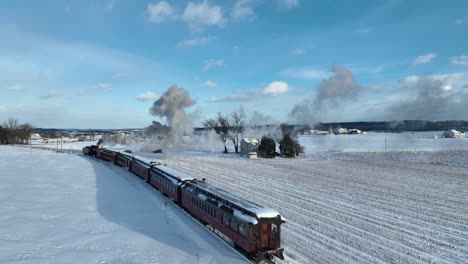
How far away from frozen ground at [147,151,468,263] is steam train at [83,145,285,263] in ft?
6.71

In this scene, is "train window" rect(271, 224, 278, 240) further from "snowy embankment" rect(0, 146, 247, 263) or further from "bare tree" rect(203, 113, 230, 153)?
"bare tree" rect(203, 113, 230, 153)

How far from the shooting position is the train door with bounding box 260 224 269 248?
45.6 feet

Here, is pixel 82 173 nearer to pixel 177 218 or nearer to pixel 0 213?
pixel 0 213

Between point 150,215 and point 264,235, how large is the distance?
34.5 ft

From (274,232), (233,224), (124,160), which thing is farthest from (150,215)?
(124,160)

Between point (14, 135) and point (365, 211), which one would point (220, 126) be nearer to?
point (365, 211)

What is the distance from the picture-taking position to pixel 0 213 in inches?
863

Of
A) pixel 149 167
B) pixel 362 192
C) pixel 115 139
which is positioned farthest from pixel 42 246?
pixel 115 139

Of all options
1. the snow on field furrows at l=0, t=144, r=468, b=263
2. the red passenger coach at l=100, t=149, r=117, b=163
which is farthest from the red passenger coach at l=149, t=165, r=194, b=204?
the red passenger coach at l=100, t=149, r=117, b=163

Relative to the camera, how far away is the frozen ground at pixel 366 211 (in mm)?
15531

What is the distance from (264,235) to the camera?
14.0m

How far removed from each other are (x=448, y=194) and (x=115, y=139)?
110938 mm

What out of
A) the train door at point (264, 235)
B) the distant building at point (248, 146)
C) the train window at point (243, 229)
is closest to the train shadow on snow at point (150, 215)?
the train window at point (243, 229)

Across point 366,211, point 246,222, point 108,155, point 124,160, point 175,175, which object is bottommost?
point 366,211
